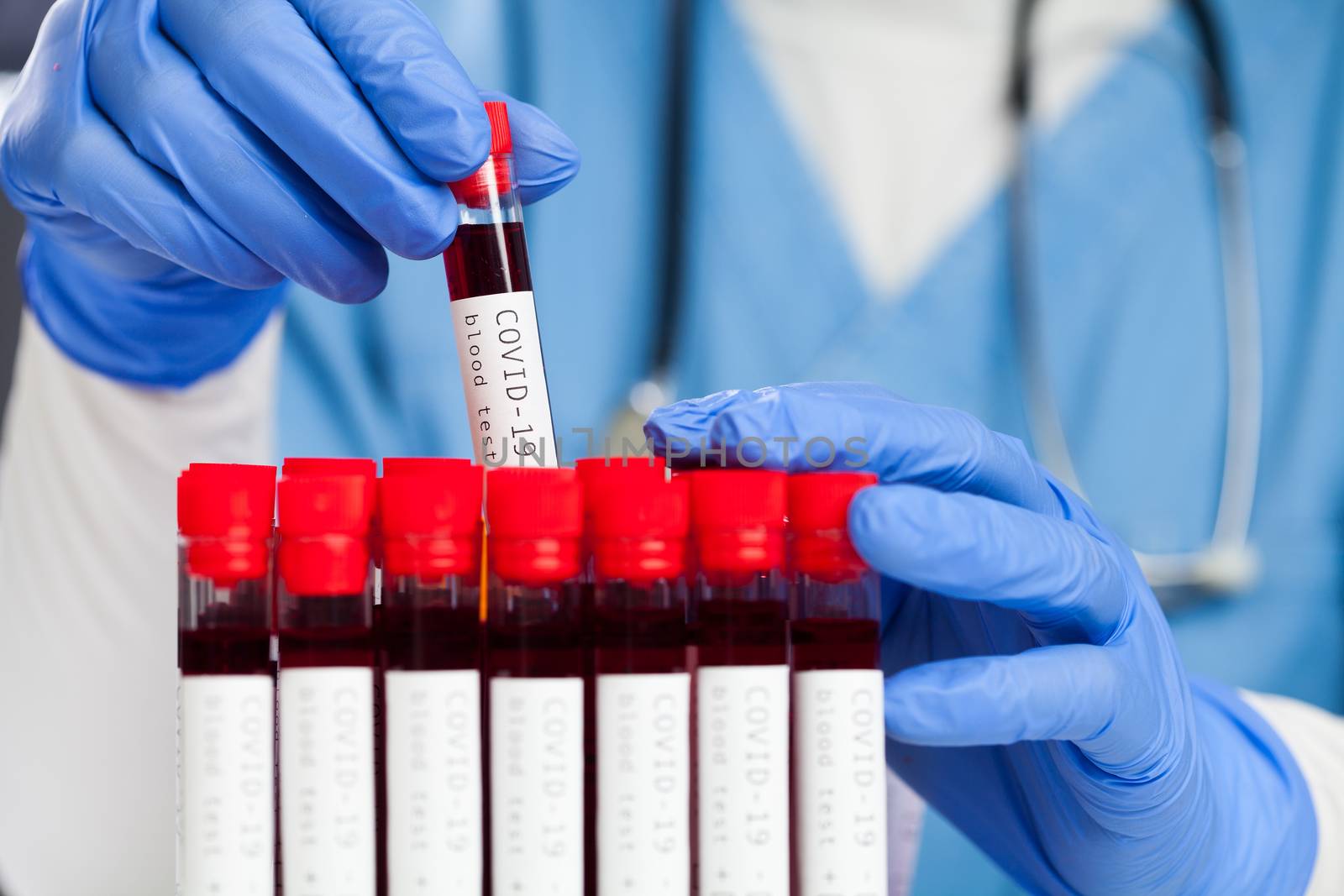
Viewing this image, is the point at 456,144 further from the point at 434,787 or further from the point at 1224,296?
the point at 1224,296

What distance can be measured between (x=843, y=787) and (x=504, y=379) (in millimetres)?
285

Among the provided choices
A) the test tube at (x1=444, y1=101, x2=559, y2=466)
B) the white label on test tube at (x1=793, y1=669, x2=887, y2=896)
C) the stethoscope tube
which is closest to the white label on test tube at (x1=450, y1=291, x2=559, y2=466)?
the test tube at (x1=444, y1=101, x2=559, y2=466)

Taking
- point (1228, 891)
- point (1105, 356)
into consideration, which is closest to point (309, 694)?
point (1228, 891)

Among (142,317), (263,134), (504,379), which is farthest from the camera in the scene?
(142,317)

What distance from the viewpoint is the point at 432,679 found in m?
0.48

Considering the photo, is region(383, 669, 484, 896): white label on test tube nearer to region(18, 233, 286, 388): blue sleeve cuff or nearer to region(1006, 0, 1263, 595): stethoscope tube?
region(18, 233, 286, 388): blue sleeve cuff

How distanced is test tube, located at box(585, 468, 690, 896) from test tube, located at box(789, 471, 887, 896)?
56 mm

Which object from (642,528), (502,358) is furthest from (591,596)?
(502,358)

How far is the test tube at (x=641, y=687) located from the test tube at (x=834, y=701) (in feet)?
0.18

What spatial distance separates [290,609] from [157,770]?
0.61m

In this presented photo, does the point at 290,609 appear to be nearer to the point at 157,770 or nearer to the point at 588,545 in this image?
the point at 588,545

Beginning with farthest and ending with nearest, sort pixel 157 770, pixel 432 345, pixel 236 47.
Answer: pixel 432 345 → pixel 157 770 → pixel 236 47

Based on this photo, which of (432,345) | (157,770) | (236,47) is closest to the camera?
(236,47)

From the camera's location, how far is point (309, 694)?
47 cm
